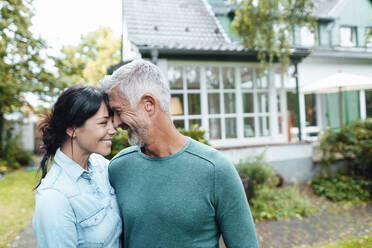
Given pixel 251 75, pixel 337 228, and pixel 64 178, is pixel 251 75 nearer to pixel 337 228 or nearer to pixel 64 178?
pixel 337 228

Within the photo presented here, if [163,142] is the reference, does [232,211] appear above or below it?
below

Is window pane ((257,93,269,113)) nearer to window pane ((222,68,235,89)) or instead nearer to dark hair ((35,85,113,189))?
window pane ((222,68,235,89))

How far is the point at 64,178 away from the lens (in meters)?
1.30

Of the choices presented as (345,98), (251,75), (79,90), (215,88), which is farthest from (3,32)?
(345,98)

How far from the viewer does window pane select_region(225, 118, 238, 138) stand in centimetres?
708

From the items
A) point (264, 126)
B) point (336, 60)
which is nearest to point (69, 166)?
point (264, 126)

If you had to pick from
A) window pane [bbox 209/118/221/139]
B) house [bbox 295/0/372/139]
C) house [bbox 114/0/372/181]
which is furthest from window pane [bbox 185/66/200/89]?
house [bbox 295/0/372/139]

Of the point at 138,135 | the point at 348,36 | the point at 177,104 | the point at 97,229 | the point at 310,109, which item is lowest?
the point at 97,229

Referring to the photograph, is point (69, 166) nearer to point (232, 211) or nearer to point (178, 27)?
point (232, 211)

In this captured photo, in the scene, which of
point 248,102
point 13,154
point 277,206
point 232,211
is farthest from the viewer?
point 13,154

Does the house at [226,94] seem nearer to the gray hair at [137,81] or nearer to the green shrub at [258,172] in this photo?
the green shrub at [258,172]

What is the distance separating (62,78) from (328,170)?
659cm

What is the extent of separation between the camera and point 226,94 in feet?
23.2

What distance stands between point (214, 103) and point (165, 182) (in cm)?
588
